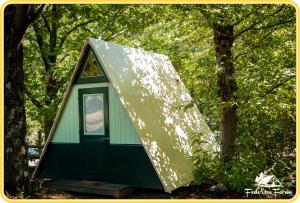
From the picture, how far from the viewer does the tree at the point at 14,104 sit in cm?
668

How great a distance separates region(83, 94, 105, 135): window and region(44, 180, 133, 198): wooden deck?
48.1 inches

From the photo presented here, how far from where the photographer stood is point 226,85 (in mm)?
8523

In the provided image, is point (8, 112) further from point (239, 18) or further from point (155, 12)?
point (239, 18)

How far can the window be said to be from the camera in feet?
28.4

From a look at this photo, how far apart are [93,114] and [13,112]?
2.40 meters

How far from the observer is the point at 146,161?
7.89 m

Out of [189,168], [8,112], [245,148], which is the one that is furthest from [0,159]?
[245,148]

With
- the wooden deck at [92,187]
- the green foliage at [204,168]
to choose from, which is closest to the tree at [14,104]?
the wooden deck at [92,187]

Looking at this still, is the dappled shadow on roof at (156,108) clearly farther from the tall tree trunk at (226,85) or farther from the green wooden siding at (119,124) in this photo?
the tall tree trunk at (226,85)

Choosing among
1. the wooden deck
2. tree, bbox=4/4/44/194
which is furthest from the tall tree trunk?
tree, bbox=4/4/44/194

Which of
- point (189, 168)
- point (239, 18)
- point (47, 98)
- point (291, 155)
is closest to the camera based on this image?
point (239, 18)

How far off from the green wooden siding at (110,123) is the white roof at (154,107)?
0.25 m

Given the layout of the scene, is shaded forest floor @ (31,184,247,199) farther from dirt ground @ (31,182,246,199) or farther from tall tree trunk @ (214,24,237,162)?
tall tree trunk @ (214,24,237,162)

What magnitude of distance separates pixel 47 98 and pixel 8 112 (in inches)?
217
